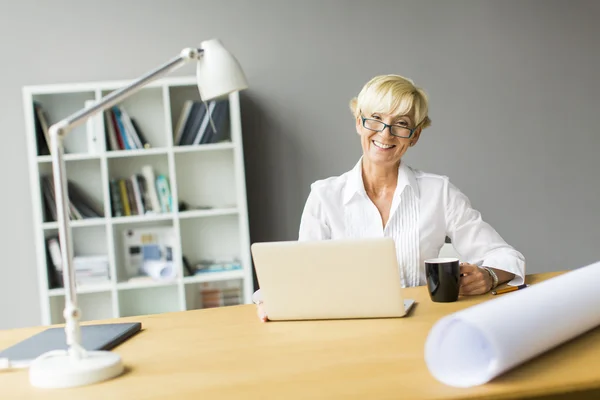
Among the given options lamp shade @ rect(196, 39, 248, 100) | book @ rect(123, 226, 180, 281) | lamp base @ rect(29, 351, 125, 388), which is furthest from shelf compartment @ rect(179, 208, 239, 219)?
lamp base @ rect(29, 351, 125, 388)

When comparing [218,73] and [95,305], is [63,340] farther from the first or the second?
[95,305]

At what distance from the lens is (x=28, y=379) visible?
4.04ft

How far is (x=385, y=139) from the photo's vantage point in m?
2.27

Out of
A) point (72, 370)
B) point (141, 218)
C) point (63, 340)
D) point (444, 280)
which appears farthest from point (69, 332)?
point (141, 218)

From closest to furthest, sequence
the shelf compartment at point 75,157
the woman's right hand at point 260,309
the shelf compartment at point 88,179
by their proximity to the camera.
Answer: the woman's right hand at point 260,309
the shelf compartment at point 75,157
the shelf compartment at point 88,179

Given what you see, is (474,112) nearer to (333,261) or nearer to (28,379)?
(333,261)

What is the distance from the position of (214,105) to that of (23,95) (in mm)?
1043

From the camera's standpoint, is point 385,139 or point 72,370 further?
point 385,139

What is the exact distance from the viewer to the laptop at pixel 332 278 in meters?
1.47

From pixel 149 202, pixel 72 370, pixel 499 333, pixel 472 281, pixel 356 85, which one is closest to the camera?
pixel 499 333

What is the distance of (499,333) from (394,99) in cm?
131

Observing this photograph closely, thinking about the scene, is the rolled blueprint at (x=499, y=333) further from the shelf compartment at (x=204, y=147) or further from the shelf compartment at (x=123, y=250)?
the shelf compartment at (x=123, y=250)

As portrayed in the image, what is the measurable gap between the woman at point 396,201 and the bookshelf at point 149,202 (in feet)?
4.23

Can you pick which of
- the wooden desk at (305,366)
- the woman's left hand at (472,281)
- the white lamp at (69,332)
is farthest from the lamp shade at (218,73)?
the woman's left hand at (472,281)
